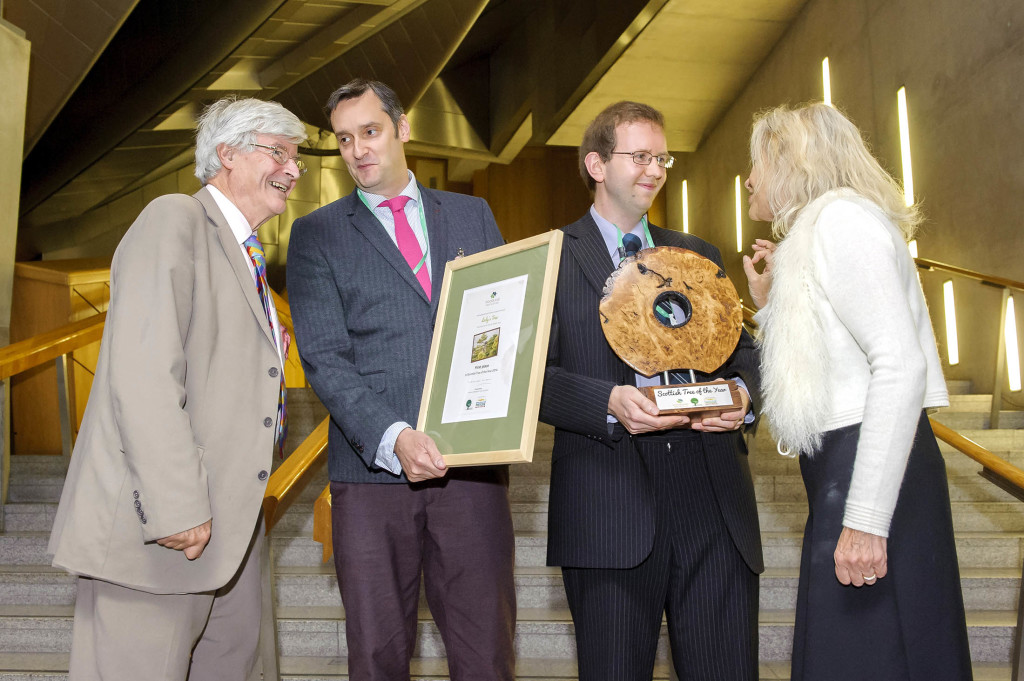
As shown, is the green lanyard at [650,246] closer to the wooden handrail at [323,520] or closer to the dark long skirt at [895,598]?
the dark long skirt at [895,598]

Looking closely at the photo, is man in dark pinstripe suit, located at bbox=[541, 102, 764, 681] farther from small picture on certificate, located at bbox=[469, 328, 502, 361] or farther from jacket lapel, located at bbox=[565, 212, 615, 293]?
small picture on certificate, located at bbox=[469, 328, 502, 361]

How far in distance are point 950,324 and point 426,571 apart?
590cm

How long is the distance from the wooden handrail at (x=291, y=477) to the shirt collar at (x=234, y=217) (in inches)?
21.3

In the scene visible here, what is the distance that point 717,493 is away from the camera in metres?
1.89

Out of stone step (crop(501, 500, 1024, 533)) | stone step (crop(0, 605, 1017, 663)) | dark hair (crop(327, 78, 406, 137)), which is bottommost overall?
stone step (crop(0, 605, 1017, 663))

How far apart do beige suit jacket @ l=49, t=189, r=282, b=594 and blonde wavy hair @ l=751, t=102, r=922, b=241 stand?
3.78ft

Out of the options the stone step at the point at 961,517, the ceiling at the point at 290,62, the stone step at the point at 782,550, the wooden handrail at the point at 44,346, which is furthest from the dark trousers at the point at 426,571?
the ceiling at the point at 290,62

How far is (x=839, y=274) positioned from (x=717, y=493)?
22.2 inches

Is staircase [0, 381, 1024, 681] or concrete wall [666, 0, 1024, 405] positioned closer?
staircase [0, 381, 1024, 681]

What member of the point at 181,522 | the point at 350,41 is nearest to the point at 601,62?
the point at 350,41

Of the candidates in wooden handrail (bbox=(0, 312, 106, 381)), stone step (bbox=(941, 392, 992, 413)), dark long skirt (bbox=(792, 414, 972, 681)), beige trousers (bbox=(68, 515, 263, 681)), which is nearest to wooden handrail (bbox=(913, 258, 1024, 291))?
stone step (bbox=(941, 392, 992, 413))

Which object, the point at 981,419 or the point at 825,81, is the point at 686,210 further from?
the point at 981,419

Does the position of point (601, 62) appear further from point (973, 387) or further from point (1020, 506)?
point (1020, 506)

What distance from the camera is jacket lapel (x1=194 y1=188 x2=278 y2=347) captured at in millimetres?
1914
